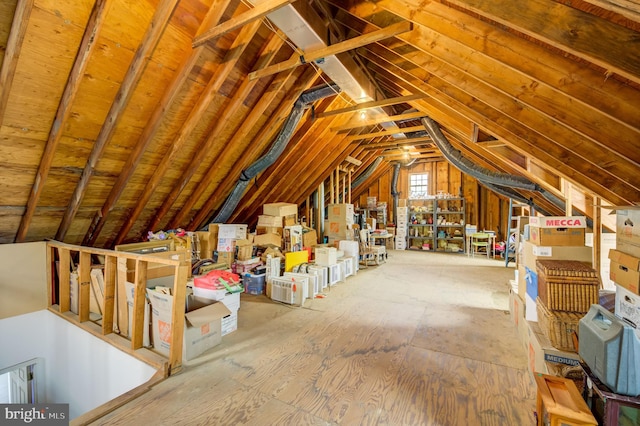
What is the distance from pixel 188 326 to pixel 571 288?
2.98 meters

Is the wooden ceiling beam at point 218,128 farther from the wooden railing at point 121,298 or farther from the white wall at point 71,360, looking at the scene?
the white wall at point 71,360

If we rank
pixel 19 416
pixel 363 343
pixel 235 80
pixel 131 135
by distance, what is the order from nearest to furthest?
pixel 19 416
pixel 363 343
pixel 131 135
pixel 235 80

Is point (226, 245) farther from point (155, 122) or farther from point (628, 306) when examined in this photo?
point (628, 306)

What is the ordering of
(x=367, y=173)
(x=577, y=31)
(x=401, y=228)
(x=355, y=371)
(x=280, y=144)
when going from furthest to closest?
1. (x=401, y=228)
2. (x=367, y=173)
3. (x=280, y=144)
4. (x=355, y=371)
5. (x=577, y=31)

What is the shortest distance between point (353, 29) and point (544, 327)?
303 centimetres

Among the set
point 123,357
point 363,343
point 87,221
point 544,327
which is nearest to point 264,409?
point 363,343

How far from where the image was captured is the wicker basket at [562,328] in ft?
5.74

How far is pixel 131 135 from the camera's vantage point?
2.86 metres

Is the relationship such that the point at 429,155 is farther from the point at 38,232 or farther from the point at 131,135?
the point at 38,232

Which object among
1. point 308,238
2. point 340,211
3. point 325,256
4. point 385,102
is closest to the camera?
point 385,102

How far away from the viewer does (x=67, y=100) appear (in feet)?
7.18

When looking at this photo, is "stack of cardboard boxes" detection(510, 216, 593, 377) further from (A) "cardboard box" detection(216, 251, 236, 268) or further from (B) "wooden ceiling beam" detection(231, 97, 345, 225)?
(A) "cardboard box" detection(216, 251, 236, 268)

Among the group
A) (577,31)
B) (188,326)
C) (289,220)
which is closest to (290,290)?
(188,326)

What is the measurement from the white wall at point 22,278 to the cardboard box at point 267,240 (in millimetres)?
2970
